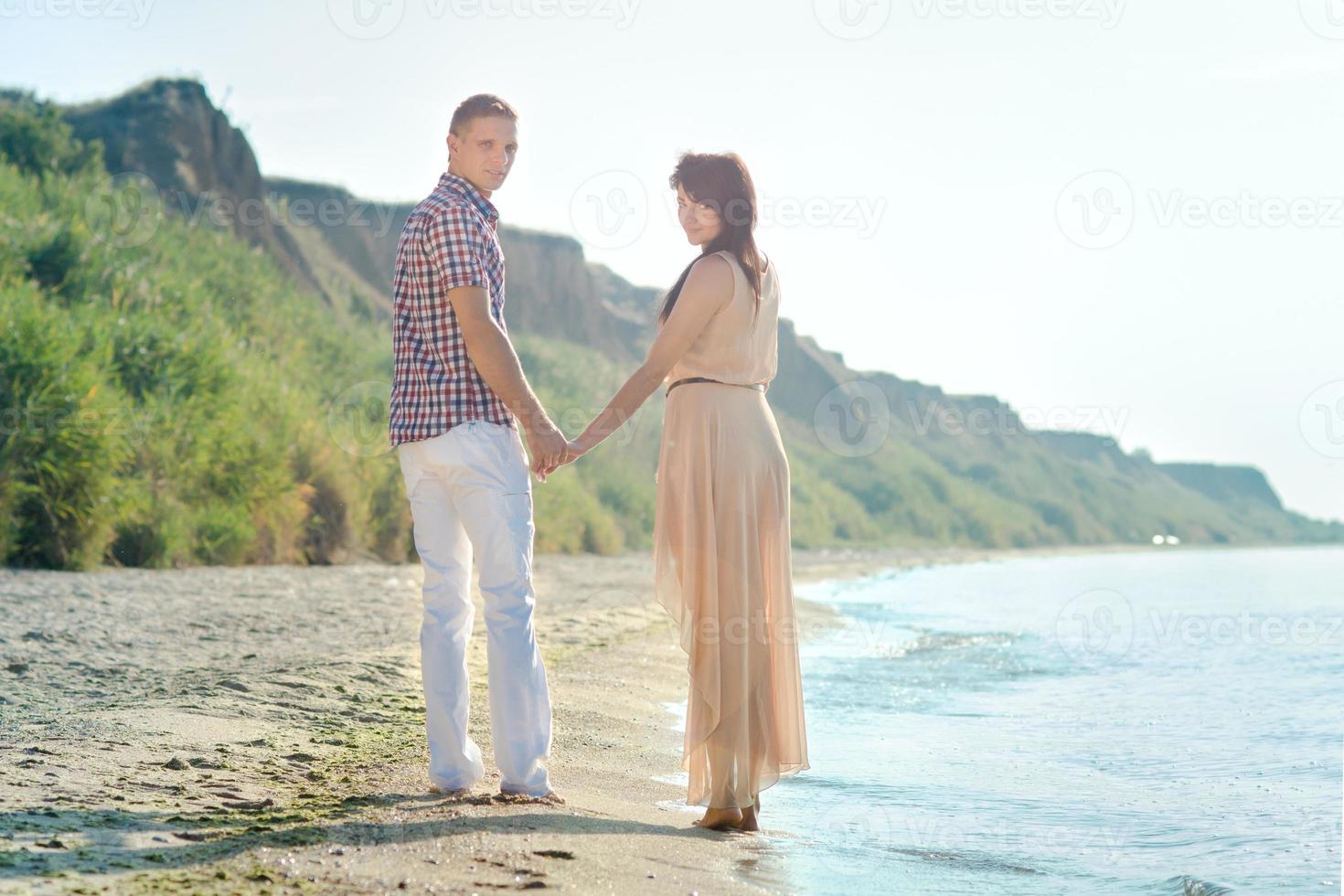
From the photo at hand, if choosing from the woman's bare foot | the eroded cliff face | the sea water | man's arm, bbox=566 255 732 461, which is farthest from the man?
the eroded cliff face

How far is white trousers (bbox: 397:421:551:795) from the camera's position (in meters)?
3.54

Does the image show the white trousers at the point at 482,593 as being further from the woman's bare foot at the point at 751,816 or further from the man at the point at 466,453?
the woman's bare foot at the point at 751,816

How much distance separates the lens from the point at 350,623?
8.12 m

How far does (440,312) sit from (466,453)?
447 millimetres

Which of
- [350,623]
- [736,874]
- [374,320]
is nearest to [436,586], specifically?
[736,874]

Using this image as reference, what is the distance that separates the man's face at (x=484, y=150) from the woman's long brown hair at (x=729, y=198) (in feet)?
1.91

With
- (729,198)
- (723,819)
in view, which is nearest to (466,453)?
(729,198)

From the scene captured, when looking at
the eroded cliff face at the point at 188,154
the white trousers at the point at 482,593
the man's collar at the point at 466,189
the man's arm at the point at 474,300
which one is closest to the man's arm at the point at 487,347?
the man's arm at the point at 474,300

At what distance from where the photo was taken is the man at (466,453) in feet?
11.6

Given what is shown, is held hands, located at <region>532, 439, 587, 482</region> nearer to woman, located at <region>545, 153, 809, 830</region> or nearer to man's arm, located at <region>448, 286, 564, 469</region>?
woman, located at <region>545, 153, 809, 830</region>

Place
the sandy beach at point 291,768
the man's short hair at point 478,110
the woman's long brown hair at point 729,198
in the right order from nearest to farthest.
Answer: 1. the sandy beach at point 291,768
2. the man's short hair at point 478,110
3. the woman's long brown hair at point 729,198

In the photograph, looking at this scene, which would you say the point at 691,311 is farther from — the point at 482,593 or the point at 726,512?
the point at 482,593

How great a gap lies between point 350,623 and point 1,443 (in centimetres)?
381

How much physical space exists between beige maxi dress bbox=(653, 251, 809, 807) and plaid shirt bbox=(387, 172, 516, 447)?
2.13 ft
